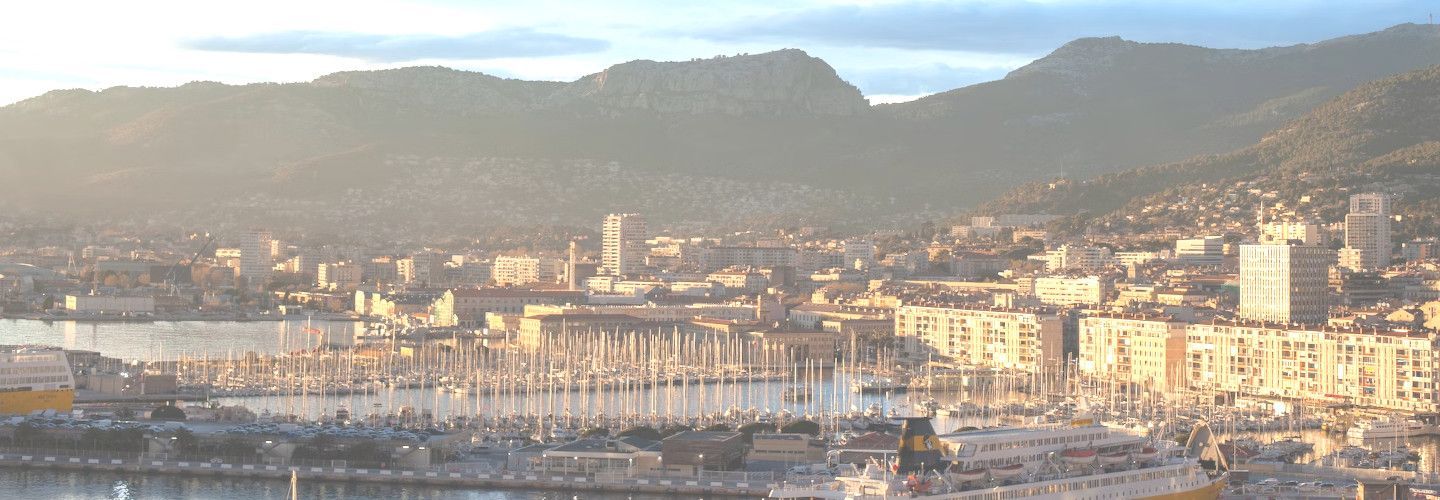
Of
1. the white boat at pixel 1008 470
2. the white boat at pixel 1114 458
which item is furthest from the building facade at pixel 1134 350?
the white boat at pixel 1008 470

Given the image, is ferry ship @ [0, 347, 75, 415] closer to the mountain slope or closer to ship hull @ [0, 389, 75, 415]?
ship hull @ [0, 389, 75, 415]

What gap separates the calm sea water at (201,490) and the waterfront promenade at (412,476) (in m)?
0.23

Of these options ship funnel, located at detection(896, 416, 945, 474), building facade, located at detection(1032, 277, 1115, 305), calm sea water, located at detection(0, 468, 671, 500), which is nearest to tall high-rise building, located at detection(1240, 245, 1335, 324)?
building facade, located at detection(1032, 277, 1115, 305)

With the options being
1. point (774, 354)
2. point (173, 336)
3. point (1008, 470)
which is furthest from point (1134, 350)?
point (173, 336)

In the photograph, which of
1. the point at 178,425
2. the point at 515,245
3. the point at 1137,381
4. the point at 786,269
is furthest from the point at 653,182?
the point at 178,425

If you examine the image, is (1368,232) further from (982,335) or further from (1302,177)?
(982,335)

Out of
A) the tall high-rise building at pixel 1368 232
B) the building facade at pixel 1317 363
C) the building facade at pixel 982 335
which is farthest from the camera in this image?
the tall high-rise building at pixel 1368 232

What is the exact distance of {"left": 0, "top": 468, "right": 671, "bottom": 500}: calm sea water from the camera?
35719 millimetres

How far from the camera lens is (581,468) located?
3759cm

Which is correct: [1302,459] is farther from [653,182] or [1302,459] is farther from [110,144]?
[110,144]

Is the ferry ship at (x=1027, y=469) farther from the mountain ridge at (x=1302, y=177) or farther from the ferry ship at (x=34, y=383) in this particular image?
the mountain ridge at (x=1302, y=177)

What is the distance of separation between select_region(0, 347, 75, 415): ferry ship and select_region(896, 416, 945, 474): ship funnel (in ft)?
76.3

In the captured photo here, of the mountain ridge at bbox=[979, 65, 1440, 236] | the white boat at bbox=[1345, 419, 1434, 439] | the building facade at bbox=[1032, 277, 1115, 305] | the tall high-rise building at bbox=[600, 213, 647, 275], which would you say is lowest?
the white boat at bbox=[1345, 419, 1434, 439]

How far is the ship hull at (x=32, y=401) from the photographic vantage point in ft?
145
